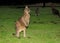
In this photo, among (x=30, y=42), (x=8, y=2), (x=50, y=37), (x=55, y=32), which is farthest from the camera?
(x=8, y=2)

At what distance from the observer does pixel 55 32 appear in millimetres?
9328

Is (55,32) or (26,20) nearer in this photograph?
(26,20)

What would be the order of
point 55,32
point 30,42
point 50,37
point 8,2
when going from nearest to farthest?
point 30,42 → point 50,37 → point 55,32 → point 8,2

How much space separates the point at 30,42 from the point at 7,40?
2.79 ft

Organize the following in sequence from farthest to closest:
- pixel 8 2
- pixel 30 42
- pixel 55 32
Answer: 1. pixel 8 2
2. pixel 55 32
3. pixel 30 42

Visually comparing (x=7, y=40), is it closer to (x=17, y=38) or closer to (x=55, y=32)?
(x=17, y=38)

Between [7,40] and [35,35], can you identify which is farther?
[35,35]

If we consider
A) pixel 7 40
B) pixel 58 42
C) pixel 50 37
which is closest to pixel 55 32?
pixel 50 37

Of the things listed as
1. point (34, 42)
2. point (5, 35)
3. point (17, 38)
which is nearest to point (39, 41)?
point (34, 42)

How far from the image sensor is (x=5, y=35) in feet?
28.4

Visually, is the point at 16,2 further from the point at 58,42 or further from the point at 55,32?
the point at 58,42

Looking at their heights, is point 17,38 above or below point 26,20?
below

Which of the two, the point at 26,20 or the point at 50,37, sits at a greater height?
the point at 26,20

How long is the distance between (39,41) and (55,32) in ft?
6.09
